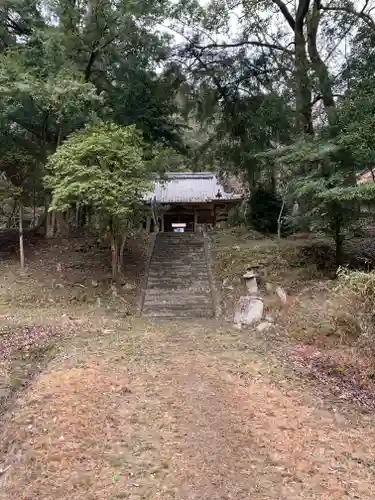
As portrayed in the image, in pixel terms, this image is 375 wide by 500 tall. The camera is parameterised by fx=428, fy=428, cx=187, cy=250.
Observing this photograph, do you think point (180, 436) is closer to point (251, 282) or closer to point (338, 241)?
point (251, 282)

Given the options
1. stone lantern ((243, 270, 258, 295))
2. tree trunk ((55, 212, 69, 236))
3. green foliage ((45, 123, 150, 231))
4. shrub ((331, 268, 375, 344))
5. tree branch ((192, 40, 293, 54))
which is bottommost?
stone lantern ((243, 270, 258, 295))

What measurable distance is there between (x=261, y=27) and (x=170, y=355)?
12.2 metres

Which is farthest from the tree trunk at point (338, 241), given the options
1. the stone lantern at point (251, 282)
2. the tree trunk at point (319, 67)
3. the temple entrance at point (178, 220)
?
the temple entrance at point (178, 220)

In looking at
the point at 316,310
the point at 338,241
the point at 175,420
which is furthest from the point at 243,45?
the point at 175,420

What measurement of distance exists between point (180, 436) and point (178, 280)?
7.38 m

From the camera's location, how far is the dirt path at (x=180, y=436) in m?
3.37

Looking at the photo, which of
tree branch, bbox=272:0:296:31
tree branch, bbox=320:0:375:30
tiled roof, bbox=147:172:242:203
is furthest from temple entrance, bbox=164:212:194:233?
tree branch, bbox=320:0:375:30

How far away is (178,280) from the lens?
11.3 m

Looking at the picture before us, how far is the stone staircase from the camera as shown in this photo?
9.73 meters

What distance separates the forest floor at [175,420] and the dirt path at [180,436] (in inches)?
0.5

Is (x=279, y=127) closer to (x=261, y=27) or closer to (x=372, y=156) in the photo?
(x=261, y=27)

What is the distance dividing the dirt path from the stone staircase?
3.57 metres

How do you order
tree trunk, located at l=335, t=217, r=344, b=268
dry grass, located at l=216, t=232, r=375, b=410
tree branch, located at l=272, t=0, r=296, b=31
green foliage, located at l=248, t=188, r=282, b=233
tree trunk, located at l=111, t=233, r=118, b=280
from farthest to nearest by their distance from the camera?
1. green foliage, located at l=248, t=188, r=282, b=233
2. tree branch, located at l=272, t=0, r=296, b=31
3. tree trunk, located at l=111, t=233, r=118, b=280
4. tree trunk, located at l=335, t=217, r=344, b=268
5. dry grass, located at l=216, t=232, r=375, b=410

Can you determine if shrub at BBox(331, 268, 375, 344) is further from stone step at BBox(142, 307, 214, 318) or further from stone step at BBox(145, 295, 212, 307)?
stone step at BBox(145, 295, 212, 307)
